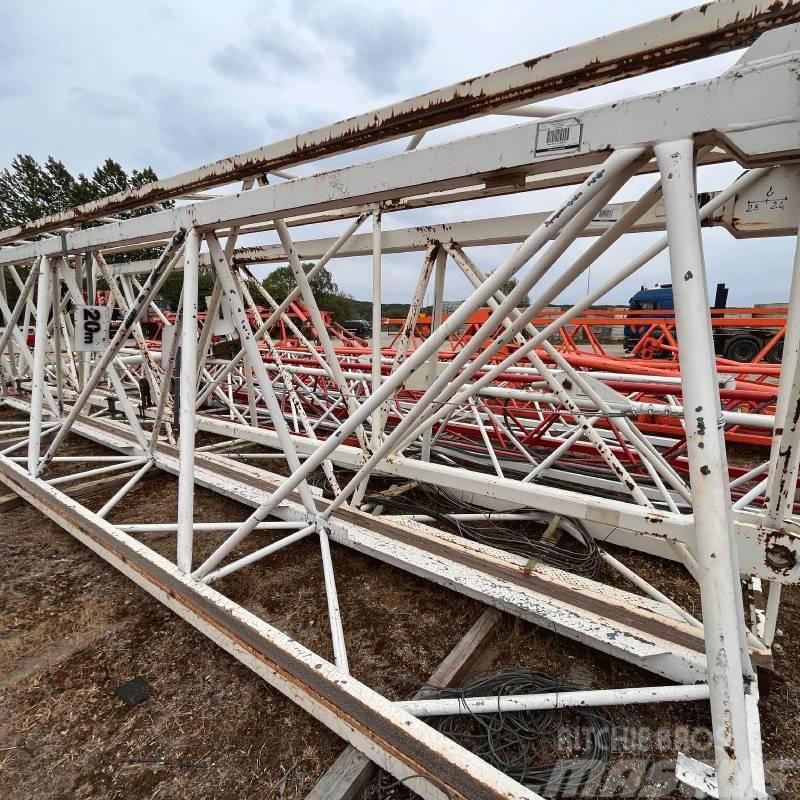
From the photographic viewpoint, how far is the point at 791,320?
1.74 metres

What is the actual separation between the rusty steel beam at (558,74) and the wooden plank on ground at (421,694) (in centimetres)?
238

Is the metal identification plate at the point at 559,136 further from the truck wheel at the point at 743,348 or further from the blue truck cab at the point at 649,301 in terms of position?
the blue truck cab at the point at 649,301

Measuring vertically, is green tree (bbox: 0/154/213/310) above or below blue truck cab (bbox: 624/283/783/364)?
above

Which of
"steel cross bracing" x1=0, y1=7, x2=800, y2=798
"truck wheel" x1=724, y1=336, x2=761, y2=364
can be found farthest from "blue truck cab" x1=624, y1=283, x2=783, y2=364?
"steel cross bracing" x1=0, y1=7, x2=800, y2=798

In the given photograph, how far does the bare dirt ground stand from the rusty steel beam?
95.7 inches

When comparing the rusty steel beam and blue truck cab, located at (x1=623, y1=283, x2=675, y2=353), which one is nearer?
the rusty steel beam

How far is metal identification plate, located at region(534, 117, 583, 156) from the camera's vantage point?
1365 millimetres

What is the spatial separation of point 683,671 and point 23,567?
12.4 ft

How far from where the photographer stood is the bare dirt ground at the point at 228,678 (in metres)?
1.68

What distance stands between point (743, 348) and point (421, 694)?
1613cm

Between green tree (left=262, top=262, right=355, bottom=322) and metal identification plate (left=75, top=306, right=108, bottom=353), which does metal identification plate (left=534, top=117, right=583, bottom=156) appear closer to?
metal identification plate (left=75, top=306, right=108, bottom=353)

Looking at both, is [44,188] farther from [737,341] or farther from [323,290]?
[737,341]

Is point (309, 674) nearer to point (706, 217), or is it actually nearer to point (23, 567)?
point (23, 567)

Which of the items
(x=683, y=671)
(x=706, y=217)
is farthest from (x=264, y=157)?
(x=683, y=671)
